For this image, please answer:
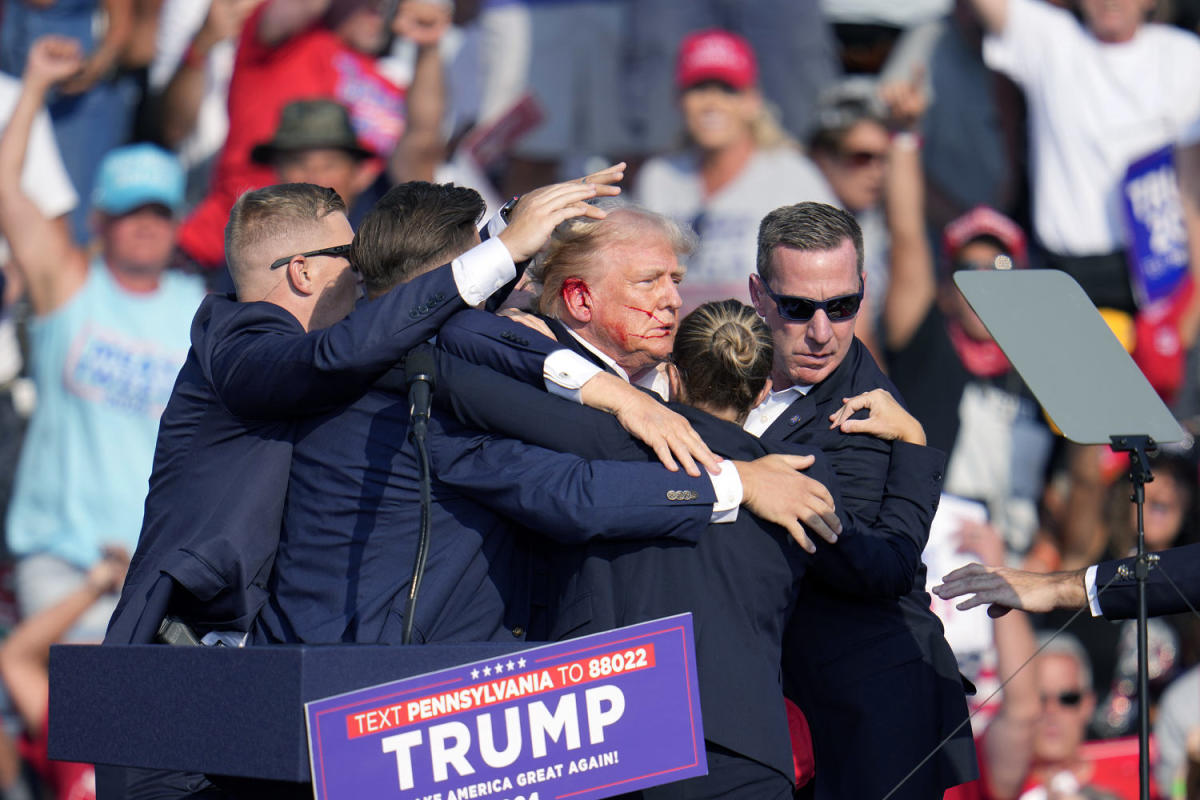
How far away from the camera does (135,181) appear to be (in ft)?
23.2

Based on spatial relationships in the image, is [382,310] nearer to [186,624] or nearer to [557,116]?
[186,624]

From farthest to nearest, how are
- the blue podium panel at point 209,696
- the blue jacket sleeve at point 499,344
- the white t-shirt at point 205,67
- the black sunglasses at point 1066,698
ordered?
the white t-shirt at point 205,67, the black sunglasses at point 1066,698, the blue jacket sleeve at point 499,344, the blue podium panel at point 209,696

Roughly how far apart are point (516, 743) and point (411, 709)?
19 cm

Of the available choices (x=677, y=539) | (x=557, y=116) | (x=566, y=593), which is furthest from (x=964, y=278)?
(x=557, y=116)

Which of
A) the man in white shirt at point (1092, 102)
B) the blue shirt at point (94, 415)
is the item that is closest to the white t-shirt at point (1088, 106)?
the man in white shirt at point (1092, 102)

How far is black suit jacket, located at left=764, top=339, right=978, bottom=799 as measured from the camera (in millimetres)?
3418

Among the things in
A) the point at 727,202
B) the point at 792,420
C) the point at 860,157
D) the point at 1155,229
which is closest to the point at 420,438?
the point at 792,420

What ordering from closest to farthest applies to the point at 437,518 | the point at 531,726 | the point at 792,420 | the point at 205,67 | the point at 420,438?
1. the point at 531,726
2. the point at 420,438
3. the point at 437,518
4. the point at 792,420
5. the point at 205,67

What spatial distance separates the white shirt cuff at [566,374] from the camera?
10.4 ft

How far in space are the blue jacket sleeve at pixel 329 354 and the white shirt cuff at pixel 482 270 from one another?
2cm

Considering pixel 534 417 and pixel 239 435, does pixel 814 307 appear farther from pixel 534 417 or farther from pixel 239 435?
pixel 239 435

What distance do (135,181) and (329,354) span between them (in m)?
4.35

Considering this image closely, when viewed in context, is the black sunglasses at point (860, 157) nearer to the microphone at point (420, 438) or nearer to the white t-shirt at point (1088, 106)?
the white t-shirt at point (1088, 106)

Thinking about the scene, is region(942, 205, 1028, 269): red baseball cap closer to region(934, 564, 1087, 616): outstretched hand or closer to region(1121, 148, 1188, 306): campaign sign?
region(1121, 148, 1188, 306): campaign sign
